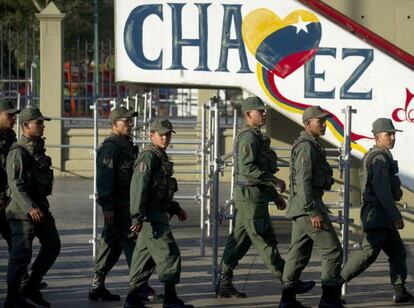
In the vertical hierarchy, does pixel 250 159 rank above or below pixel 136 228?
above

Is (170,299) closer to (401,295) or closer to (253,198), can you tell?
(253,198)

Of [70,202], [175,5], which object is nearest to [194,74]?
[175,5]

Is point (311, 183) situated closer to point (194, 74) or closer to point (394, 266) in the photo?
point (394, 266)

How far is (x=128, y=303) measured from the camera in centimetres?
965

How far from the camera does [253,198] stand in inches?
407

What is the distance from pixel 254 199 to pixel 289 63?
2279mm

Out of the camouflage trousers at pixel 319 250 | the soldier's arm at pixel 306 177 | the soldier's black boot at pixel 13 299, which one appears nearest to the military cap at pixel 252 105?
the soldier's arm at pixel 306 177

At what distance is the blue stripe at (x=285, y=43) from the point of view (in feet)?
39.8

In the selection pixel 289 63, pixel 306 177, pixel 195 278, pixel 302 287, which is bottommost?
pixel 195 278

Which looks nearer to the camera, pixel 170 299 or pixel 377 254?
pixel 170 299

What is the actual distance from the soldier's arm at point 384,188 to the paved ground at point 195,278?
0.86 metres

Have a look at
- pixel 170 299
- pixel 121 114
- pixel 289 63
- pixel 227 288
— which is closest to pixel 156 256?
pixel 170 299

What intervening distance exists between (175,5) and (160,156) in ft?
10.2

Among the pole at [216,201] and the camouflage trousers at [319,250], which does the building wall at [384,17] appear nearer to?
the pole at [216,201]
